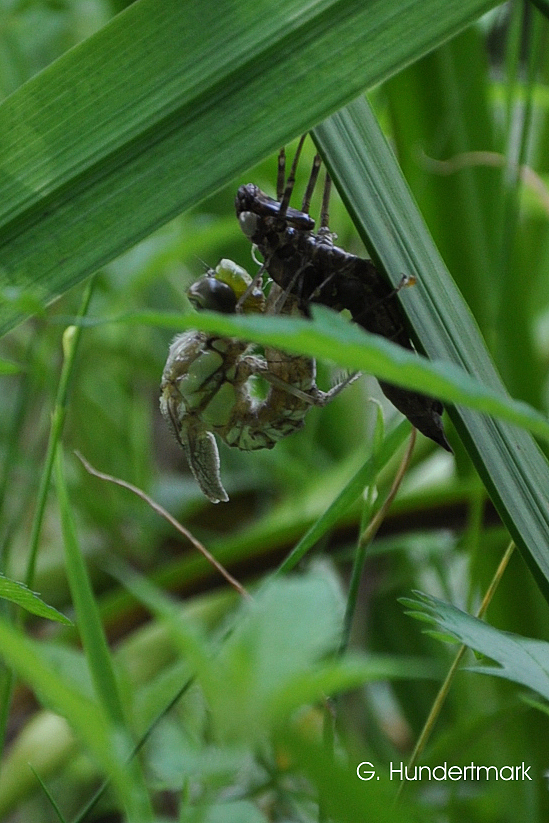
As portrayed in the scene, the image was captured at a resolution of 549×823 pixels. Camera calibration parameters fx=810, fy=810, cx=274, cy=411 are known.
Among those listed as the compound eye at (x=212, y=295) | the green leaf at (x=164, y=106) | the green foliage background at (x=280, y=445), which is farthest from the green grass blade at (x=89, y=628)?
the compound eye at (x=212, y=295)

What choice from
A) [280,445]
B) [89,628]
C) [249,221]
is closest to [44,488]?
[89,628]

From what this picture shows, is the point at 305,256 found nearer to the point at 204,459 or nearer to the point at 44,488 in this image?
the point at 204,459

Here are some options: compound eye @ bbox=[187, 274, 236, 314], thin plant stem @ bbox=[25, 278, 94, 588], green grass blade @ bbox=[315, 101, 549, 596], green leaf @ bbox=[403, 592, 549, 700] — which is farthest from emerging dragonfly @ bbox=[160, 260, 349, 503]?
green leaf @ bbox=[403, 592, 549, 700]

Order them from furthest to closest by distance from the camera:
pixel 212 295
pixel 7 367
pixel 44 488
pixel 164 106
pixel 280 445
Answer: pixel 280 445, pixel 212 295, pixel 44 488, pixel 164 106, pixel 7 367

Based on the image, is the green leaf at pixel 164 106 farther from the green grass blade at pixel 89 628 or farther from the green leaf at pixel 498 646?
→ the green leaf at pixel 498 646

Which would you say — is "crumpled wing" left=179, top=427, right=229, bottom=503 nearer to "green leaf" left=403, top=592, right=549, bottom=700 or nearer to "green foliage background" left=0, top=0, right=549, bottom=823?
"green foliage background" left=0, top=0, right=549, bottom=823
